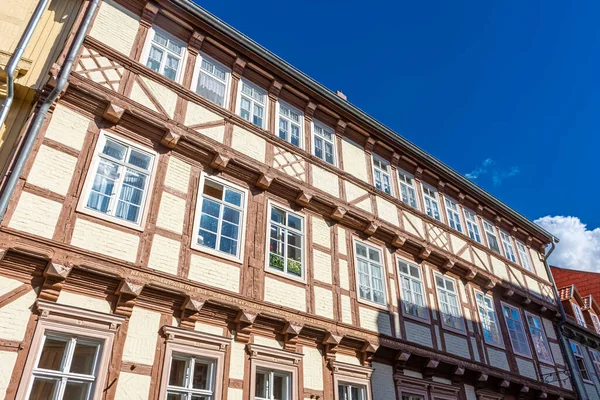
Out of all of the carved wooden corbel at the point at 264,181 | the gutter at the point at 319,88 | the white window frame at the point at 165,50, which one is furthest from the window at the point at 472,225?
the white window frame at the point at 165,50

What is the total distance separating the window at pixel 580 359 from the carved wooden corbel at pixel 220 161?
1683cm

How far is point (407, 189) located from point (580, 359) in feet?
37.1

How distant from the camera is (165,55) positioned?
422 inches

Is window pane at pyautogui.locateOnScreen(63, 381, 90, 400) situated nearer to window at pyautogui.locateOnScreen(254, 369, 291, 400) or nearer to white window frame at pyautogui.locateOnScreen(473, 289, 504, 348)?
window at pyautogui.locateOnScreen(254, 369, 291, 400)

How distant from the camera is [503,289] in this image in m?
16.3

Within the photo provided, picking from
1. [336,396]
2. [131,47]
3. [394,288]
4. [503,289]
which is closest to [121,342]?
[336,396]

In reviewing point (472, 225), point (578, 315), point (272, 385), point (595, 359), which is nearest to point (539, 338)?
point (472, 225)

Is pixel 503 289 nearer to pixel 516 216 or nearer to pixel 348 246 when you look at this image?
pixel 516 216

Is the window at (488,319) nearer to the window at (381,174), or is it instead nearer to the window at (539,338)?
the window at (539,338)

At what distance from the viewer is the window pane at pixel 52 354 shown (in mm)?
6648

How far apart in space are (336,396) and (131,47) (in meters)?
8.50

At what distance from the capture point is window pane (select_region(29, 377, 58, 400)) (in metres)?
6.39

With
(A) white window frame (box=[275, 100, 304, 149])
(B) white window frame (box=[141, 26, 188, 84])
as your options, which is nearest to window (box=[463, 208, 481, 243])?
(A) white window frame (box=[275, 100, 304, 149])

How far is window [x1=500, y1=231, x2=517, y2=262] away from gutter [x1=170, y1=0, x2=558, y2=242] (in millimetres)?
1032
